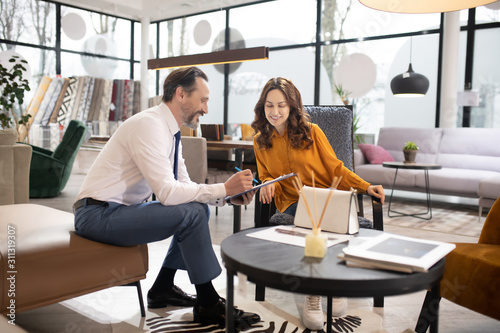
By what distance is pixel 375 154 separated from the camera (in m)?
5.77

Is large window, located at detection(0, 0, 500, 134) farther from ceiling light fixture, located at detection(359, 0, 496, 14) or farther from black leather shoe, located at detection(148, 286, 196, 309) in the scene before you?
black leather shoe, located at detection(148, 286, 196, 309)

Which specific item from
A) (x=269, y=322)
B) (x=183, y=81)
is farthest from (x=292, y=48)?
(x=269, y=322)

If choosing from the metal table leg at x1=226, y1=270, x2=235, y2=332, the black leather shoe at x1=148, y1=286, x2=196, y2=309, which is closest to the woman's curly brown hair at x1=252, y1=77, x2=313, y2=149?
the black leather shoe at x1=148, y1=286, x2=196, y2=309

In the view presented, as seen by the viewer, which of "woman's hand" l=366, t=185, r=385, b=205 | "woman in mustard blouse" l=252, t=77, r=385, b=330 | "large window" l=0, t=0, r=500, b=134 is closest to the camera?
"woman's hand" l=366, t=185, r=385, b=205

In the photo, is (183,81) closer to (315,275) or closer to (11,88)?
(315,275)

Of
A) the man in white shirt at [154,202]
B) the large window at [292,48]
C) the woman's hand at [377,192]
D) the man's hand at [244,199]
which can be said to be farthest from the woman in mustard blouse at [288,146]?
the large window at [292,48]

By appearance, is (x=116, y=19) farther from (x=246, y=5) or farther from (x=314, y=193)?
(x=314, y=193)

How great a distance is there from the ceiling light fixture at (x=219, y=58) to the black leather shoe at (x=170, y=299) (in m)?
3.26

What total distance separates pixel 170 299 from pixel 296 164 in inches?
36.1

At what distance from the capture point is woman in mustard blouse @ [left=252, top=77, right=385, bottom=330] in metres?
2.18

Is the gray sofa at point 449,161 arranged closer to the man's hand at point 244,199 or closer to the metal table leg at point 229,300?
the man's hand at point 244,199

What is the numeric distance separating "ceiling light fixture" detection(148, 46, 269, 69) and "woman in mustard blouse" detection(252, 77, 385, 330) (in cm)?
265

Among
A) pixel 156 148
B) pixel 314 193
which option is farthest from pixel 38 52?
pixel 314 193

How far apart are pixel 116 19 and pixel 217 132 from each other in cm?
594
